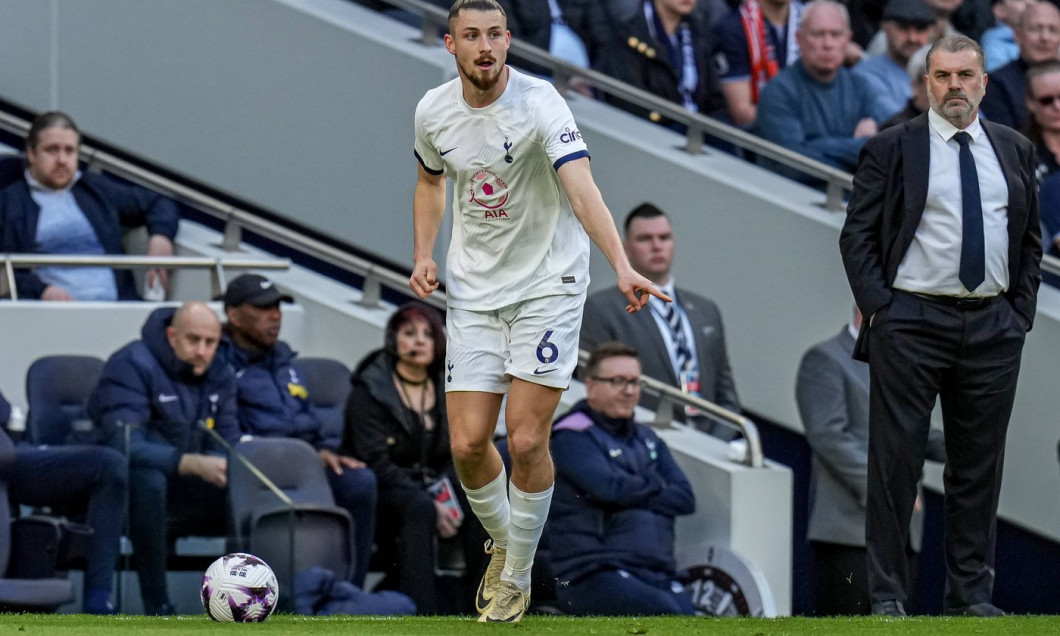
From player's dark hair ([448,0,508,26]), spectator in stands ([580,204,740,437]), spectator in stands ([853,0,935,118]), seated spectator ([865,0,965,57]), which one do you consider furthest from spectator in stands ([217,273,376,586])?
seated spectator ([865,0,965,57])

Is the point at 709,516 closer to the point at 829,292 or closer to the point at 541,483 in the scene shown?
the point at 829,292

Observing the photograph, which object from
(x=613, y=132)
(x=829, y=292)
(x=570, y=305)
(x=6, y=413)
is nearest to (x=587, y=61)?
(x=613, y=132)

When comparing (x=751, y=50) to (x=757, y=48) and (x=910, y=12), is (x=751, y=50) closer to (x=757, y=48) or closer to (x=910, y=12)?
(x=757, y=48)

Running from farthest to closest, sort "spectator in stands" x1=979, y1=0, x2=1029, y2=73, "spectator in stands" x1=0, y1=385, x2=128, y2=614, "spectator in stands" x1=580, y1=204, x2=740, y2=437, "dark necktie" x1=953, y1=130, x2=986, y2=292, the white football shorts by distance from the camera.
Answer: "spectator in stands" x1=979, y1=0, x2=1029, y2=73 < "spectator in stands" x1=580, y1=204, x2=740, y2=437 < "spectator in stands" x1=0, y1=385, x2=128, y2=614 < "dark necktie" x1=953, y1=130, x2=986, y2=292 < the white football shorts

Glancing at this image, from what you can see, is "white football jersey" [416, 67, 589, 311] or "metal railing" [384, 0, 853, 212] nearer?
"white football jersey" [416, 67, 589, 311]

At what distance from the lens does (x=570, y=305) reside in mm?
6793

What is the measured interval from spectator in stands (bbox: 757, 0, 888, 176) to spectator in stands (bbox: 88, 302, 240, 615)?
12.7ft

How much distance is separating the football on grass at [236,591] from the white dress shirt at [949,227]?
2.70 metres

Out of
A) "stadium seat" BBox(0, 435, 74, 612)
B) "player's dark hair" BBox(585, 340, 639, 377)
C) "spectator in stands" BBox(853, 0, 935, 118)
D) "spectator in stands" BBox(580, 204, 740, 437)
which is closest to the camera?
"stadium seat" BBox(0, 435, 74, 612)

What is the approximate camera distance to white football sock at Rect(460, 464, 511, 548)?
6961mm

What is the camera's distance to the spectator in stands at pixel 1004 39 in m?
12.9

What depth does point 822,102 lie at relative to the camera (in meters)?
11.4

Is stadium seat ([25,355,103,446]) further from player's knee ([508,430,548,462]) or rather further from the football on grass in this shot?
player's knee ([508,430,548,462])

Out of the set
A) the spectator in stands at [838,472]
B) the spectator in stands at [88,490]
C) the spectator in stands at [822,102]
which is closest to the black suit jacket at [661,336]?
the spectator in stands at [838,472]
